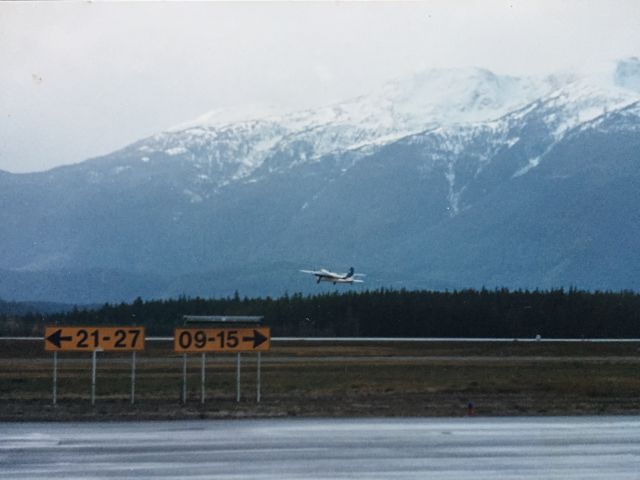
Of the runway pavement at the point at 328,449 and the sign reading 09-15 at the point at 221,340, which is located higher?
the sign reading 09-15 at the point at 221,340

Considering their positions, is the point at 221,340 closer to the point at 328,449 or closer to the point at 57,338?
the point at 57,338

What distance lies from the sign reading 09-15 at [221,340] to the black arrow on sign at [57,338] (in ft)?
13.4

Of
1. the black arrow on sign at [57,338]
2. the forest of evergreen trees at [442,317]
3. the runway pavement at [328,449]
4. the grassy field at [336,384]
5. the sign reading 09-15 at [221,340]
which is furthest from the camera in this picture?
the forest of evergreen trees at [442,317]

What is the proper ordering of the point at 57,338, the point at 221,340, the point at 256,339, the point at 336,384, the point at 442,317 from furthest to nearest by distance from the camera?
the point at 442,317 < the point at 336,384 < the point at 221,340 < the point at 256,339 < the point at 57,338

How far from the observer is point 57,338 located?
50.5 meters

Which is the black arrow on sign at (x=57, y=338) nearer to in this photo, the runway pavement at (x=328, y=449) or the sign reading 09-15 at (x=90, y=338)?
the sign reading 09-15 at (x=90, y=338)

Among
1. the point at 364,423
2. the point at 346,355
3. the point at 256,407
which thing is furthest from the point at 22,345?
the point at 364,423

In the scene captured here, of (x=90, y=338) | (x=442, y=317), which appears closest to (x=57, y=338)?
(x=90, y=338)

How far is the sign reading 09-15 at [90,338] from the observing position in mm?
50500

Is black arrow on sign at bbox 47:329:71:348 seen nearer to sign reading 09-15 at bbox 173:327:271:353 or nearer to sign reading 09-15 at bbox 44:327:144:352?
sign reading 09-15 at bbox 44:327:144:352

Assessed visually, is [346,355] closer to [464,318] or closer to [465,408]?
[465,408]

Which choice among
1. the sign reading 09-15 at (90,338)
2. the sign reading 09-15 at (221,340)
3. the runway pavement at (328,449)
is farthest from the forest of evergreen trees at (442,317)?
the runway pavement at (328,449)

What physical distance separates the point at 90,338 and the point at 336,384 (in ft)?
51.4

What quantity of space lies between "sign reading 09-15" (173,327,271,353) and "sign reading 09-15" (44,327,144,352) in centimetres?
160
